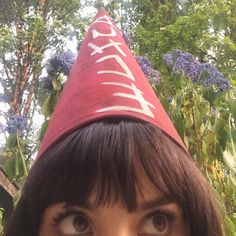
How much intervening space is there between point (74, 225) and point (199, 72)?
0.90 meters

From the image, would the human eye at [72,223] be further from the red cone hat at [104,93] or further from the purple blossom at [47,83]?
the purple blossom at [47,83]

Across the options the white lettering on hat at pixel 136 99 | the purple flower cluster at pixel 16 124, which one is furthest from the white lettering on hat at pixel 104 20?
the purple flower cluster at pixel 16 124

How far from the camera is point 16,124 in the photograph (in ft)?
5.01

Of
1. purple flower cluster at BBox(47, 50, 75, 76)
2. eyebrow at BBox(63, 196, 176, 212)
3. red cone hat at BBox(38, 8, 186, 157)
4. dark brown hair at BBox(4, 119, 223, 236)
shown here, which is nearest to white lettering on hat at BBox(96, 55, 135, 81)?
red cone hat at BBox(38, 8, 186, 157)

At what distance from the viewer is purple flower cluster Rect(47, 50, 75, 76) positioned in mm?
1438

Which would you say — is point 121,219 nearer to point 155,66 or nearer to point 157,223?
point 157,223

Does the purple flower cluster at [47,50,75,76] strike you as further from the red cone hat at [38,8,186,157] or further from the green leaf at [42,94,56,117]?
the red cone hat at [38,8,186,157]

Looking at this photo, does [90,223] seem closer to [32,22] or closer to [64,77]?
[64,77]

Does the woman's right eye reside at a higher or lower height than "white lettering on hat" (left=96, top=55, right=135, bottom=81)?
lower

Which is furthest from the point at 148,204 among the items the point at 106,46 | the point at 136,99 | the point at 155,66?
the point at 155,66

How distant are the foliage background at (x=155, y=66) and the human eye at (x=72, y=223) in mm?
507

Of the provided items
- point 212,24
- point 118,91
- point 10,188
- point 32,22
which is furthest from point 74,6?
point 118,91

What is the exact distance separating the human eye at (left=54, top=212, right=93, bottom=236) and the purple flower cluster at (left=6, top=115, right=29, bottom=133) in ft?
2.36

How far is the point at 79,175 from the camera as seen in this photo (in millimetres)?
819
